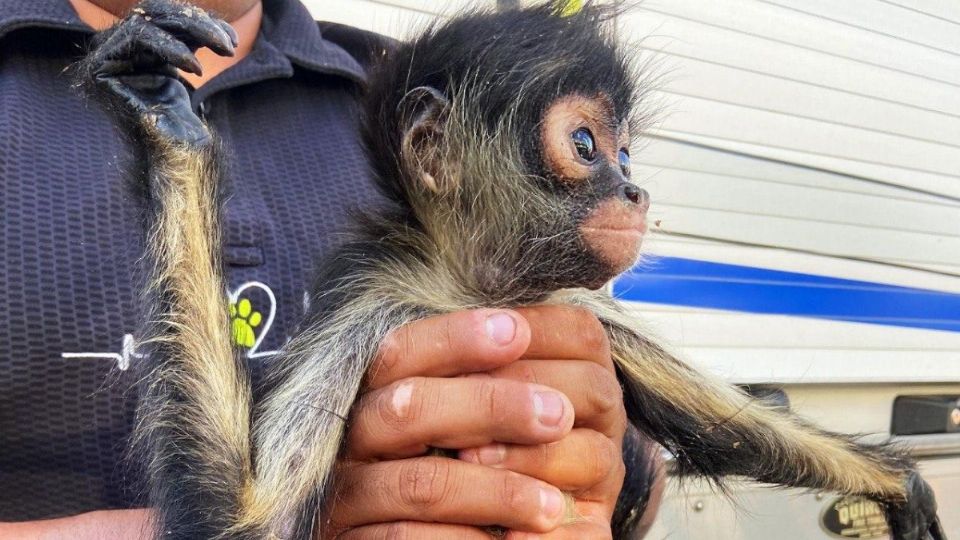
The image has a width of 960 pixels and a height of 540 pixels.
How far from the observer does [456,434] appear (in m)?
1.45

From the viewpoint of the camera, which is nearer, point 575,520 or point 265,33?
point 575,520

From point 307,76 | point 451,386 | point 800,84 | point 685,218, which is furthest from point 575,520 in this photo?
point 800,84

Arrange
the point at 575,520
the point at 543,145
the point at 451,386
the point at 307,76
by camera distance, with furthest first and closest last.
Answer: the point at 307,76, the point at 543,145, the point at 575,520, the point at 451,386

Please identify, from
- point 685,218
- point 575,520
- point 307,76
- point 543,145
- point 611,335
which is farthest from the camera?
point 685,218

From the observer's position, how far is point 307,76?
2.18 metres

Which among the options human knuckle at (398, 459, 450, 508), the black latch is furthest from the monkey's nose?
the black latch

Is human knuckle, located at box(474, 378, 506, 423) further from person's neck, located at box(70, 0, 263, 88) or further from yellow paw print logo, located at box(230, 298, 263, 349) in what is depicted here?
person's neck, located at box(70, 0, 263, 88)

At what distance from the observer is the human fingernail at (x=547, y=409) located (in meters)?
1.44

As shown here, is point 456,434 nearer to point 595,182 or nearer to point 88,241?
point 595,182

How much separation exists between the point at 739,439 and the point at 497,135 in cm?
89

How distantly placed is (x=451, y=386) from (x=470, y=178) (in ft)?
1.76

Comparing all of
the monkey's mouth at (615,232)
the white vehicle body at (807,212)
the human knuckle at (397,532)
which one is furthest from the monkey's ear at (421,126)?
the white vehicle body at (807,212)

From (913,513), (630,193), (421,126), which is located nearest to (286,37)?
(421,126)

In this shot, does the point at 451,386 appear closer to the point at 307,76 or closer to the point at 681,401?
the point at 681,401
